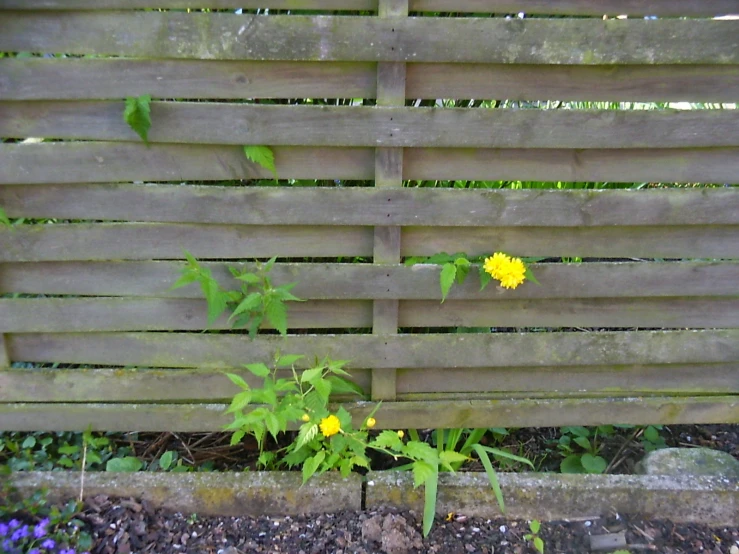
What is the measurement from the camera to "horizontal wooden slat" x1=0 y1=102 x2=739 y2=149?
203cm

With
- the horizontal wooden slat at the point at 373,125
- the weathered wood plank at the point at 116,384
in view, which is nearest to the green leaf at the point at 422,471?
the weathered wood plank at the point at 116,384

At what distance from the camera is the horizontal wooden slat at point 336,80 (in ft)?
6.48

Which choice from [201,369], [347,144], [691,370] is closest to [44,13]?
[347,144]

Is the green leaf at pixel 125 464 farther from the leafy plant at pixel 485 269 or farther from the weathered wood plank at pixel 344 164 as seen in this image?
the leafy plant at pixel 485 269

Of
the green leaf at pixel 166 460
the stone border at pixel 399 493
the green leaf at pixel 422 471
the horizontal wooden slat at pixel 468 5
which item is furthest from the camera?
the green leaf at pixel 166 460

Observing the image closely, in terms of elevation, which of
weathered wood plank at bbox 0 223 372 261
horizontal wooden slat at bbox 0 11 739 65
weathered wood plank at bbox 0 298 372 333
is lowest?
weathered wood plank at bbox 0 298 372 333

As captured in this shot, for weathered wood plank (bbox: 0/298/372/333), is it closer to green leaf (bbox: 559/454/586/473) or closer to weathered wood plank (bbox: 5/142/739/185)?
weathered wood plank (bbox: 5/142/739/185)

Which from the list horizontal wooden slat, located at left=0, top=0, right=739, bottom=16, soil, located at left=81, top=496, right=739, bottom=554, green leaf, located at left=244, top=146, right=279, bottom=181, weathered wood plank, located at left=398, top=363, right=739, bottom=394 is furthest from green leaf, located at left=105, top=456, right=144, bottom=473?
horizontal wooden slat, located at left=0, top=0, right=739, bottom=16

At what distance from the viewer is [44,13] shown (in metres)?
1.93

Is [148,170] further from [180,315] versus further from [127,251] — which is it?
[180,315]

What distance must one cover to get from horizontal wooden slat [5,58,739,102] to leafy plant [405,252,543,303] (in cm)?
57

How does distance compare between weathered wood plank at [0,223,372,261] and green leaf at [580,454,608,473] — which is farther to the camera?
green leaf at [580,454,608,473]

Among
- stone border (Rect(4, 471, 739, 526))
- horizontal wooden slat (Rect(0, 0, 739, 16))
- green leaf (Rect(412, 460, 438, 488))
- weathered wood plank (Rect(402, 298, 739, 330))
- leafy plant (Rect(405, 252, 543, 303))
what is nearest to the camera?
horizontal wooden slat (Rect(0, 0, 739, 16))

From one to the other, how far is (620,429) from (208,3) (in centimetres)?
247
